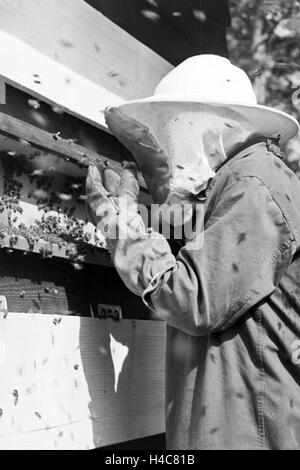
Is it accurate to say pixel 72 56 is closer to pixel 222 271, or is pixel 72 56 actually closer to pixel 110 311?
pixel 110 311

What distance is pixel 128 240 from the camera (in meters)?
2.22

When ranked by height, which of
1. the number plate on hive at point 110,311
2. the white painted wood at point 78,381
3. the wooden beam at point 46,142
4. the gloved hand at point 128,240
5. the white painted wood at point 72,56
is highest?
the white painted wood at point 72,56

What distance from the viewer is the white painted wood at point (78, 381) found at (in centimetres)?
221

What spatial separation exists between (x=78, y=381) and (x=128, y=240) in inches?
23.5

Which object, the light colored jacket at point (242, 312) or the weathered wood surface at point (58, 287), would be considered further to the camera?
the weathered wood surface at point (58, 287)

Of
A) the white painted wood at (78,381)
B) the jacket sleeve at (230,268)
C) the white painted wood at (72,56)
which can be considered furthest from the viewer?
the white painted wood at (72,56)

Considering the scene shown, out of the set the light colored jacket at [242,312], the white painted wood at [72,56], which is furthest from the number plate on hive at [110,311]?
the white painted wood at [72,56]

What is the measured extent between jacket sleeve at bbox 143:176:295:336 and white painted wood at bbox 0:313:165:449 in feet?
1.41

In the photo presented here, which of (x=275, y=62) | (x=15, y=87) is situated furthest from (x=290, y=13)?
(x=15, y=87)

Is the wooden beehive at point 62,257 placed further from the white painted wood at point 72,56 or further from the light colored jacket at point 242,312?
the light colored jacket at point 242,312

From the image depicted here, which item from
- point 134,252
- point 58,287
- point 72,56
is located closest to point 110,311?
point 58,287

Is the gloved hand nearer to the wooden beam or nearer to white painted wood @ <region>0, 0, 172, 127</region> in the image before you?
the wooden beam

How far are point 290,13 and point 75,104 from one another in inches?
184

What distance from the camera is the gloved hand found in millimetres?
2178
